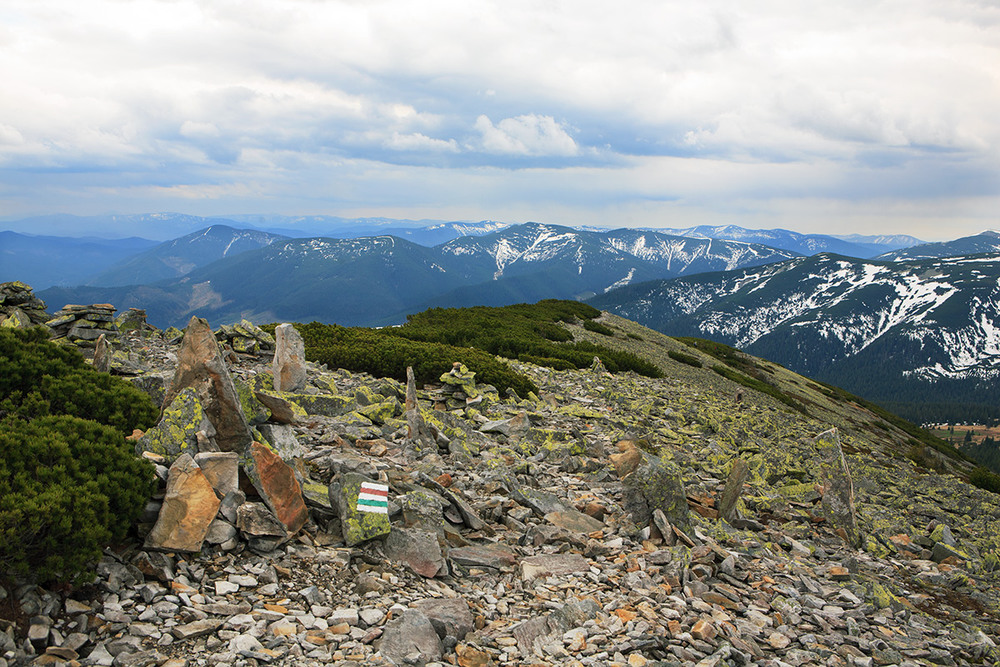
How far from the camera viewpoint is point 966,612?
10.1 m

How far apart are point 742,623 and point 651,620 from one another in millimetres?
1620

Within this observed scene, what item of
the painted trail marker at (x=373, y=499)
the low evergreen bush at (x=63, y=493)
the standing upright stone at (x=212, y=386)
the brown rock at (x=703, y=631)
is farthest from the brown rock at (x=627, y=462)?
the low evergreen bush at (x=63, y=493)

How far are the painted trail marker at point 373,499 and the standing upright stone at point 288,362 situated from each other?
7.61m

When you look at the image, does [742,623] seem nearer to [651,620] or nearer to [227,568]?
[651,620]

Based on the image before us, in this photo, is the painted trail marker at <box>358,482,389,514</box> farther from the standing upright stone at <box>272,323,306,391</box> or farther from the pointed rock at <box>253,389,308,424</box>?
the standing upright stone at <box>272,323,306,391</box>

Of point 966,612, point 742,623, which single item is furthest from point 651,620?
point 966,612

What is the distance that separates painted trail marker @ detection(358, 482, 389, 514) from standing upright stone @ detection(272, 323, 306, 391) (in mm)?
7611

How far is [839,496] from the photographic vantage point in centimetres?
1295

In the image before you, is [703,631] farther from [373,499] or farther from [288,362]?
[288,362]

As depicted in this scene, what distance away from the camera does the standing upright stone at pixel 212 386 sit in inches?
333

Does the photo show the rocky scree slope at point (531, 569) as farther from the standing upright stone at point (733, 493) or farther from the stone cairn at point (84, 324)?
the stone cairn at point (84, 324)

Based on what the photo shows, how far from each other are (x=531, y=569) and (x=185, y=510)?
5.04 meters

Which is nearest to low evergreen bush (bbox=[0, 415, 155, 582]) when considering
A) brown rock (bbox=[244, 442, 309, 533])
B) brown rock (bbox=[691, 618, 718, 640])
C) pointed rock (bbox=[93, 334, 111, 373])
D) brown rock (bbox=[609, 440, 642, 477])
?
brown rock (bbox=[244, 442, 309, 533])

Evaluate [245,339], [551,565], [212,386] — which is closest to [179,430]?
[212,386]
